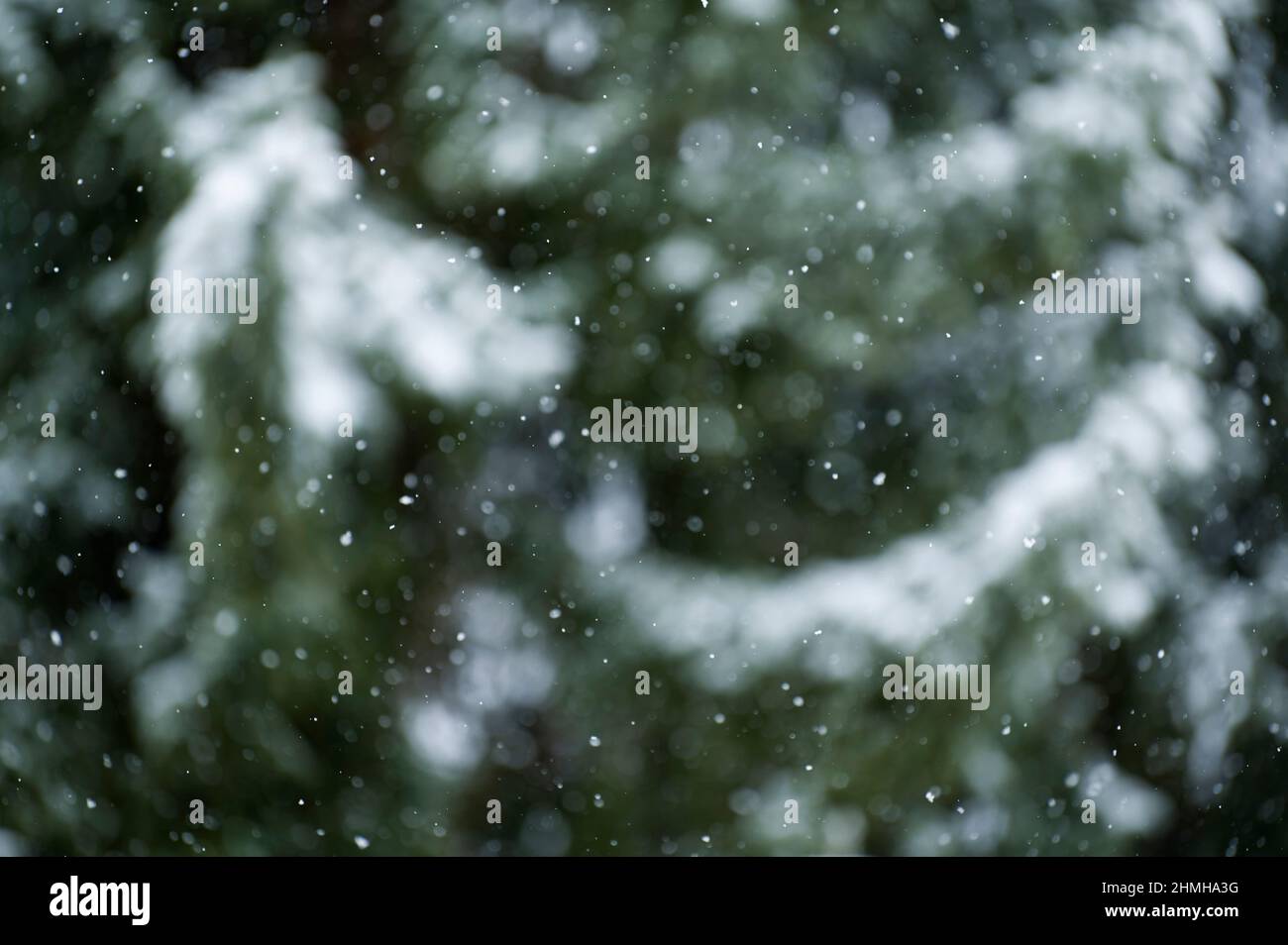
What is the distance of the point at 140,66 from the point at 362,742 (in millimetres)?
518

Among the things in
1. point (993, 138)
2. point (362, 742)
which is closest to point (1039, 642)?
point (993, 138)

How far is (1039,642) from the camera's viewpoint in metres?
0.60

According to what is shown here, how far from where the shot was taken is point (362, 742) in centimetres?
59

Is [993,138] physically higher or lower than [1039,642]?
higher

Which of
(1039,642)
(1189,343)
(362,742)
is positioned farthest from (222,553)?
(1189,343)
